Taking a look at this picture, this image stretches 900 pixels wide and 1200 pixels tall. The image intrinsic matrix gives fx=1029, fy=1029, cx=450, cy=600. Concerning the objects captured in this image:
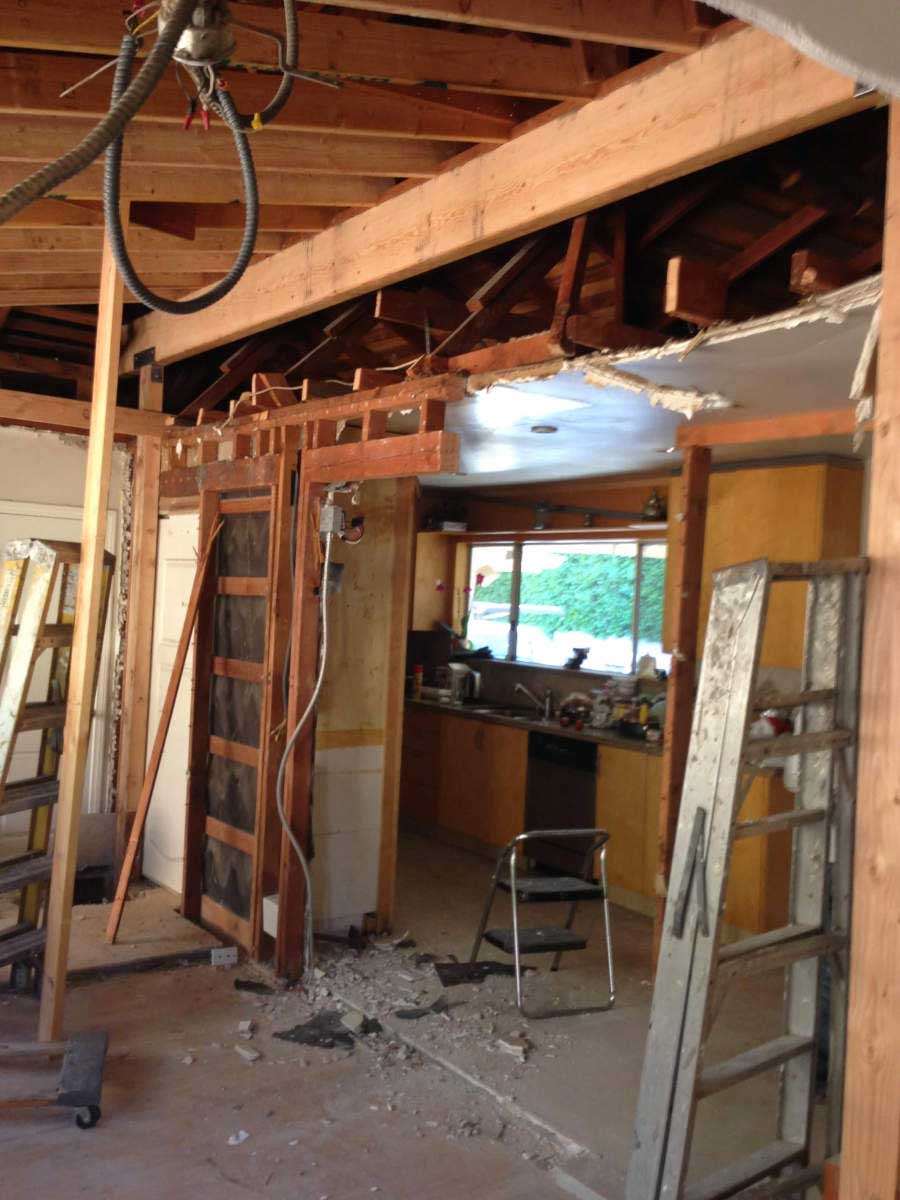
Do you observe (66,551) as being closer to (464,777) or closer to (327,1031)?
(327,1031)

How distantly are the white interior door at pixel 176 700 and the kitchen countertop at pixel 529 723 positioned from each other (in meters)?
1.95

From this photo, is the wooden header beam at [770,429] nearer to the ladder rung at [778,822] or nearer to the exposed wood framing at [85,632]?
the ladder rung at [778,822]

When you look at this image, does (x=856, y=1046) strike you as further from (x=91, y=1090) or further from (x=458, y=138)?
(x=458, y=138)

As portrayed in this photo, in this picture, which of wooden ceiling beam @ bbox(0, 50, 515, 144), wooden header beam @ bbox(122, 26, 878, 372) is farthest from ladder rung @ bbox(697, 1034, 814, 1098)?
wooden ceiling beam @ bbox(0, 50, 515, 144)

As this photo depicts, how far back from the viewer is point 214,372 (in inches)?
240

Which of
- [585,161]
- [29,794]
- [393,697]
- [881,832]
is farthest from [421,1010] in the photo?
[585,161]

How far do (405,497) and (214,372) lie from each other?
1.99 meters

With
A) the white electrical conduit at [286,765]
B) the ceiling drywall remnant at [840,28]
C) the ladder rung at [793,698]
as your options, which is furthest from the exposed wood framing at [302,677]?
the ceiling drywall remnant at [840,28]

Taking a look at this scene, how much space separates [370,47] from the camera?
2.46 metres

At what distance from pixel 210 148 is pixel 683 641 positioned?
2.44 metres

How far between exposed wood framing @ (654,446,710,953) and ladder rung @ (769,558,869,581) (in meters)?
1.86

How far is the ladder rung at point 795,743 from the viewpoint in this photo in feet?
6.85

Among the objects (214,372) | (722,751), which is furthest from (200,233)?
(722,751)

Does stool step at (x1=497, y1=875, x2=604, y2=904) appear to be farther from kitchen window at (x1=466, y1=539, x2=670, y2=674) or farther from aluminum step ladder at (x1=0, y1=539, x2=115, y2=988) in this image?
kitchen window at (x1=466, y1=539, x2=670, y2=674)
